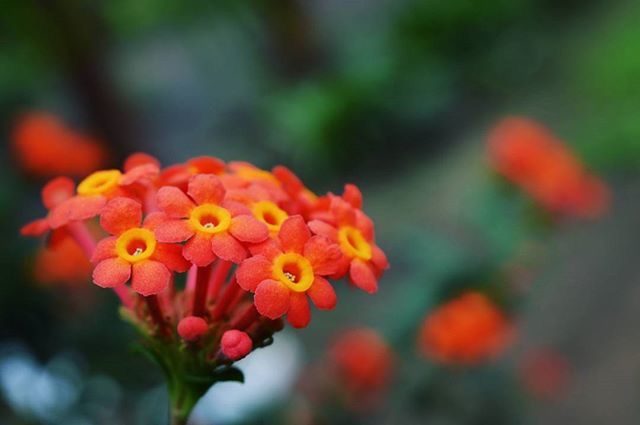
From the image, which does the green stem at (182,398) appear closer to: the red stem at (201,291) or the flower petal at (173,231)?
the red stem at (201,291)

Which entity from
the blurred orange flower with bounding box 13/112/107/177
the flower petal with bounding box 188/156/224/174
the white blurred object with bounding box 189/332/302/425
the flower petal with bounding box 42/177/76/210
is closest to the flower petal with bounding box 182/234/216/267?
the flower petal with bounding box 188/156/224/174

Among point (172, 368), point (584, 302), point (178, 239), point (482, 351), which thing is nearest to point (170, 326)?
point (172, 368)

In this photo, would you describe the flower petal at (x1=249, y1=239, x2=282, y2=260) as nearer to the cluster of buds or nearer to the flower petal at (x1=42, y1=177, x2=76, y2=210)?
the cluster of buds

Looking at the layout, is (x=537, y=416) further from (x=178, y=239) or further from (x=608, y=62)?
(x=608, y=62)

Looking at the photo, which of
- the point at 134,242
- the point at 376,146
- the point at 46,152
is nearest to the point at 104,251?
the point at 134,242

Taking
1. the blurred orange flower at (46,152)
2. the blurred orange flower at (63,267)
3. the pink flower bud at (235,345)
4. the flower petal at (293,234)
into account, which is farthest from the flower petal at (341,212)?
the blurred orange flower at (46,152)

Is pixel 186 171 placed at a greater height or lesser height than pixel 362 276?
greater

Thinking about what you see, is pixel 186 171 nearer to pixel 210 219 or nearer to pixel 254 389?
pixel 210 219
